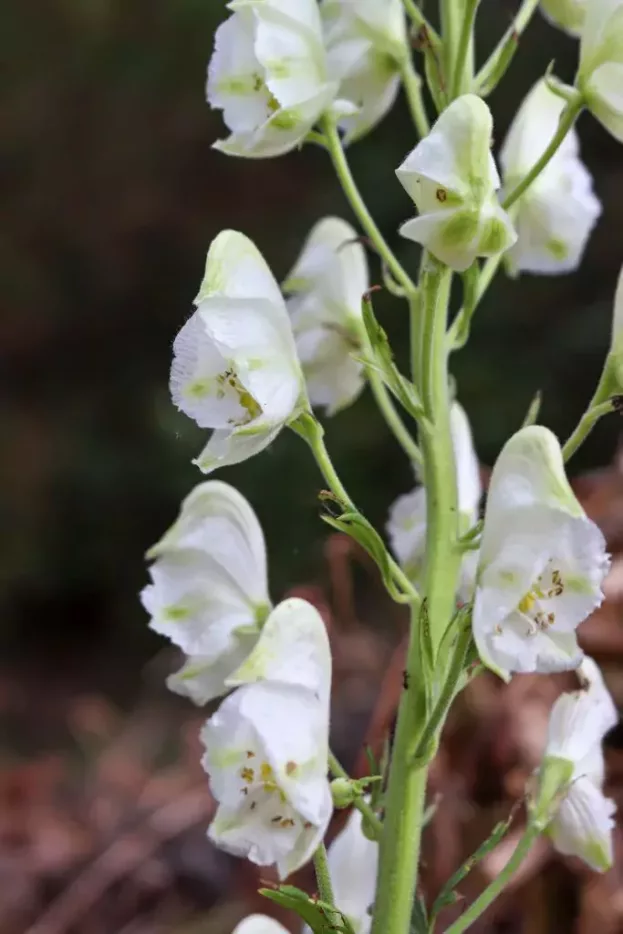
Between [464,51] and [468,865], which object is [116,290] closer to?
[464,51]

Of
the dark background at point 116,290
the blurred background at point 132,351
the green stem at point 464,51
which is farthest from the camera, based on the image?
the dark background at point 116,290

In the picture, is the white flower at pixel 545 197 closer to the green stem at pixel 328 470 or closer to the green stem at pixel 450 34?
the green stem at pixel 450 34

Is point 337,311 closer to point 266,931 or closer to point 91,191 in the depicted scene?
point 266,931

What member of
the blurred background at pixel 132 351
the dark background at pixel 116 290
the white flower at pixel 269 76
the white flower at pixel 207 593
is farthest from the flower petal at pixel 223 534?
the dark background at pixel 116 290

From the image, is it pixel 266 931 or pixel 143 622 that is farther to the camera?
pixel 143 622

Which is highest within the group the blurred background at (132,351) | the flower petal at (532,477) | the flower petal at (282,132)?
the flower petal at (282,132)

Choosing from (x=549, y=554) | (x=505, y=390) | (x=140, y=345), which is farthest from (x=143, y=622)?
(x=549, y=554)
